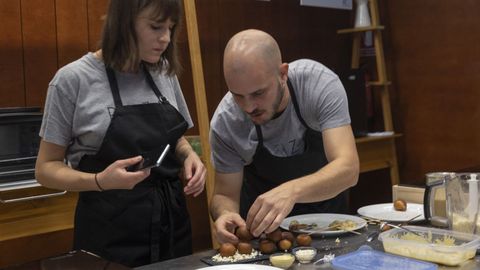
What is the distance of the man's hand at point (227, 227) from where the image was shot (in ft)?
5.13

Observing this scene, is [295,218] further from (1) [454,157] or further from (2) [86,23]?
(1) [454,157]

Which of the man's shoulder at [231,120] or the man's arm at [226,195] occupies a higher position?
the man's shoulder at [231,120]

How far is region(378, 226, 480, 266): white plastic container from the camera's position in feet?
4.34

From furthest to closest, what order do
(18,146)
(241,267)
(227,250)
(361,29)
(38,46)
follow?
(361,29), (38,46), (18,146), (227,250), (241,267)

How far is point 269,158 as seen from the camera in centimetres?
200

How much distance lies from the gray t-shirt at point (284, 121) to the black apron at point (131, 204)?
194 millimetres

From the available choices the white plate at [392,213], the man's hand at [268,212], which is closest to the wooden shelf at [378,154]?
the white plate at [392,213]

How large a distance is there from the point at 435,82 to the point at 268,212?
304cm

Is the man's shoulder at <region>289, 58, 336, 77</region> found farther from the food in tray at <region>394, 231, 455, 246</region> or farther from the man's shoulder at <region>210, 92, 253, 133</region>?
the food in tray at <region>394, 231, 455, 246</region>

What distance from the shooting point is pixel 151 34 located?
5.96 feet

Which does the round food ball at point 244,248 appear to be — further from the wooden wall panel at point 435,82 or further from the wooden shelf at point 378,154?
the wooden wall panel at point 435,82

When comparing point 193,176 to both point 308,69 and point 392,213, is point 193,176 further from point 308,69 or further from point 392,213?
point 392,213

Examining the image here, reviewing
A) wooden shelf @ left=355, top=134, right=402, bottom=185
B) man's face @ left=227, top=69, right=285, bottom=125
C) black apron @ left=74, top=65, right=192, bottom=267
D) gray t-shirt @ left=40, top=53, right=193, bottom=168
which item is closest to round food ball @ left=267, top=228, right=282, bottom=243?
man's face @ left=227, top=69, right=285, bottom=125

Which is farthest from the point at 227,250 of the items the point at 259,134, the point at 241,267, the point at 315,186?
the point at 259,134
